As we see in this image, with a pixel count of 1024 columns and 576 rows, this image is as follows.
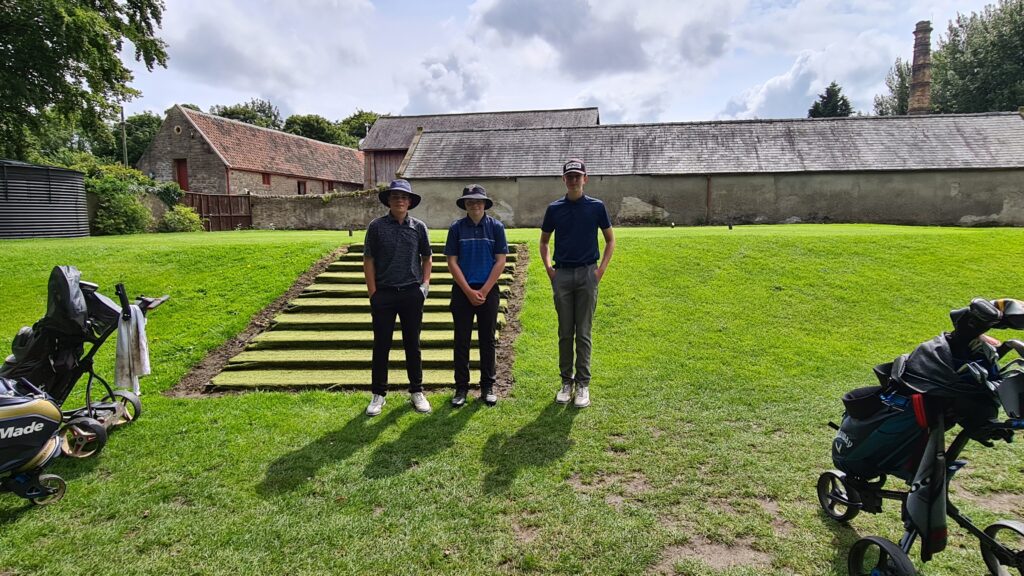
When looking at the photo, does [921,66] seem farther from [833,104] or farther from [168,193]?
[168,193]

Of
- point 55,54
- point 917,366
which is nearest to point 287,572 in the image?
point 917,366

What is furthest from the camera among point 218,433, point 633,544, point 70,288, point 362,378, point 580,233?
point 362,378

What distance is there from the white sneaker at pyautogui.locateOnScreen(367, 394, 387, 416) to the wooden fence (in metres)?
22.0

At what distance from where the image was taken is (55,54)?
1797 centimetres

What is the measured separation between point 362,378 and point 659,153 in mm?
19978

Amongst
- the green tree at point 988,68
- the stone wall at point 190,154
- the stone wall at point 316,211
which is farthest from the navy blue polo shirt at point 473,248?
the green tree at point 988,68

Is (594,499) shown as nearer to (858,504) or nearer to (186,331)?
(858,504)

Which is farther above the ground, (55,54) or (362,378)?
(55,54)

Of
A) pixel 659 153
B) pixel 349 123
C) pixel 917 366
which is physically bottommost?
pixel 917 366

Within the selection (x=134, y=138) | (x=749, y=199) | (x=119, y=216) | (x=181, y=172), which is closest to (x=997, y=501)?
(x=749, y=199)

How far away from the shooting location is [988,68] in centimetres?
3366

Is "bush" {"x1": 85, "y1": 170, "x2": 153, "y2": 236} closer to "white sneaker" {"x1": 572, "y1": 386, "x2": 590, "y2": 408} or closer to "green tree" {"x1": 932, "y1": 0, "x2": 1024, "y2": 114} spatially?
"white sneaker" {"x1": 572, "y1": 386, "x2": 590, "y2": 408}

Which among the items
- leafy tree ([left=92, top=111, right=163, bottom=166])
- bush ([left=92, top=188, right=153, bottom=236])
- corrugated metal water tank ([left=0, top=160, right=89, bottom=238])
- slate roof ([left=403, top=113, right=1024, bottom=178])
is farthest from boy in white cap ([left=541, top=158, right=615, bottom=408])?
leafy tree ([left=92, top=111, right=163, bottom=166])

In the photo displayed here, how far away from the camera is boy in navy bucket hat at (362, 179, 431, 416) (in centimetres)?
502
